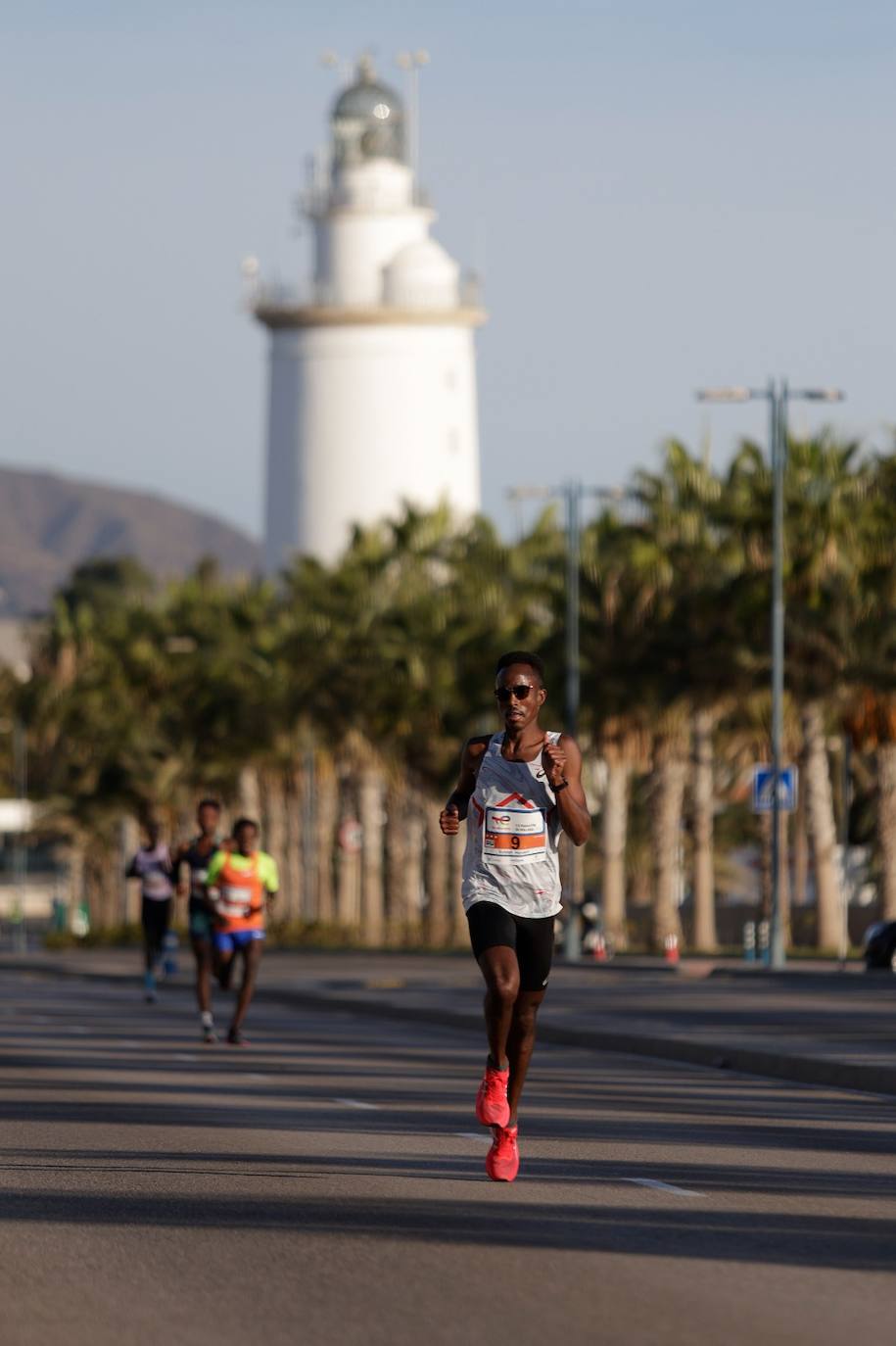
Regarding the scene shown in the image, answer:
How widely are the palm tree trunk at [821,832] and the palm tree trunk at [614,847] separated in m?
6.49

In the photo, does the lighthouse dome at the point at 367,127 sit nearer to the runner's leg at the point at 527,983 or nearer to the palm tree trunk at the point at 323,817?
the palm tree trunk at the point at 323,817

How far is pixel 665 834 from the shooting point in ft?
193

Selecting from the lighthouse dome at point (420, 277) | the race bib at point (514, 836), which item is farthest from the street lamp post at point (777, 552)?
the lighthouse dome at point (420, 277)

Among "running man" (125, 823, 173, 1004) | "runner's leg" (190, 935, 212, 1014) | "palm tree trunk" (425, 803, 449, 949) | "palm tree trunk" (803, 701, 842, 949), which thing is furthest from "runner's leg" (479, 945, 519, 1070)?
"palm tree trunk" (425, 803, 449, 949)

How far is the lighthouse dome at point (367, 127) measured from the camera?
98125mm

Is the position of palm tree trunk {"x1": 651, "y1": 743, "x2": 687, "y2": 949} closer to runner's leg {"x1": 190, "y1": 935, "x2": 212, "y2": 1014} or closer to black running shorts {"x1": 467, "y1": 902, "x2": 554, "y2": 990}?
runner's leg {"x1": 190, "y1": 935, "x2": 212, "y2": 1014}

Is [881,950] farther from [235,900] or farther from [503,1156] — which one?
[503,1156]

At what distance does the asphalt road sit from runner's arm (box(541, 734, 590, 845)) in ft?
4.96

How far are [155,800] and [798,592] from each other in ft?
106

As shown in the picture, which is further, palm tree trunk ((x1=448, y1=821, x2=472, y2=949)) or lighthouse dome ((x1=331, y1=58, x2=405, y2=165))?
lighthouse dome ((x1=331, y1=58, x2=405, y2=165))

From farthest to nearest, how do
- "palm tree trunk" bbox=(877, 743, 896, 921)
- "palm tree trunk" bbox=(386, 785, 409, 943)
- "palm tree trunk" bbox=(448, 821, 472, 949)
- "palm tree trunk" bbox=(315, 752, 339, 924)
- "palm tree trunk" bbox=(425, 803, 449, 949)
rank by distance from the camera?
1. "palm tree trunk" bbox=(315, 752, 339, 924)
2. "palm tree trunk" bbox=(386, 785, 409, 943)
3. "palm tree trunk" bbox=(448, 821, 472, 949)
4. "palm tree trunk" bbox=(425, 803, 449, 949)
5. "palm tree trunk" bbox=(877, 743, 896, 921)

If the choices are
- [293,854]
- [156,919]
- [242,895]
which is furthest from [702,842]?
[242,895]

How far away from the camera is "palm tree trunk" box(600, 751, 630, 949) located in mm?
61719

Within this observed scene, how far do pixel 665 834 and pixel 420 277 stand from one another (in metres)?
42.5
